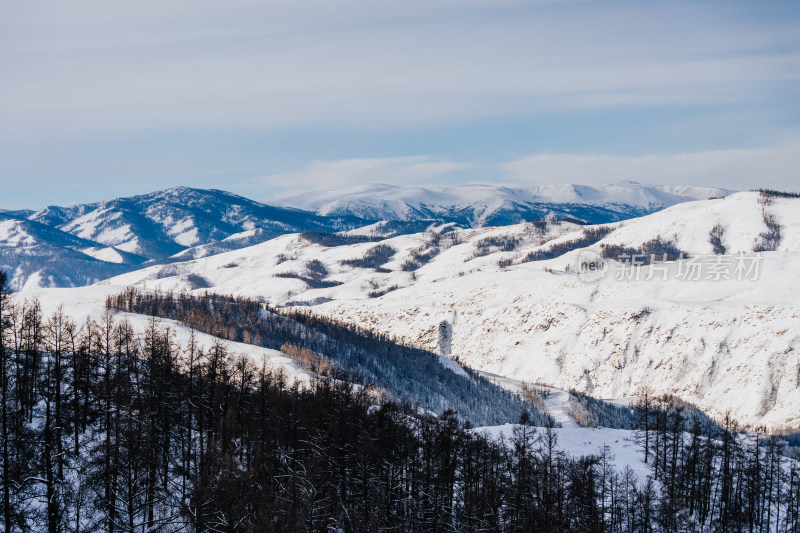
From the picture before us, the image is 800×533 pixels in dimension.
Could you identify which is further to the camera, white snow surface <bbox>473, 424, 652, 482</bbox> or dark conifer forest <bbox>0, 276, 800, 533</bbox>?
white snow surface <bbox>473, 424, 652, 482</bbox>

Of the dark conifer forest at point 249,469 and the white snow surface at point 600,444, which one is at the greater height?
the dark conifer forest at point 249,469

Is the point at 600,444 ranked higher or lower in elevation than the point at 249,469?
lower

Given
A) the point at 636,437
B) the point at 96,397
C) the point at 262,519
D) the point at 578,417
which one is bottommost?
the point at 578,417

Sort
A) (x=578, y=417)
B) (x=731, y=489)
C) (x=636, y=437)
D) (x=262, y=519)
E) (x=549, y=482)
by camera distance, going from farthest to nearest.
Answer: (x=578, y=417) → (x=636, y=437) → (x=731, y=489) → (x=549, y=482) → (x=262, y=519)

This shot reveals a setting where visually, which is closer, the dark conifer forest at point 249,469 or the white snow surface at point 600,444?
the dark conifer forest at point 249,469

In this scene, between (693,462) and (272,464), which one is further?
(693,462)

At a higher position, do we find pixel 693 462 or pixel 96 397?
pixel 96 397

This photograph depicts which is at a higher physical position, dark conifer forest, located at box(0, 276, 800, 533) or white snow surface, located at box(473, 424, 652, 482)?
dark conifer forest, located at box(0, 276, 800, 533)

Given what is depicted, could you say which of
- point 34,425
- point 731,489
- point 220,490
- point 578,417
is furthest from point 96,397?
point 578,417

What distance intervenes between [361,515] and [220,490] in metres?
15.6

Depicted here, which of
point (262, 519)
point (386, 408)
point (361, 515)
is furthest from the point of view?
point (386, 408)

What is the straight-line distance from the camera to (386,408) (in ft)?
239

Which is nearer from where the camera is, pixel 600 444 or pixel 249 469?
pixel 249 469

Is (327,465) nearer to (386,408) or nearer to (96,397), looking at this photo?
(386,408)
